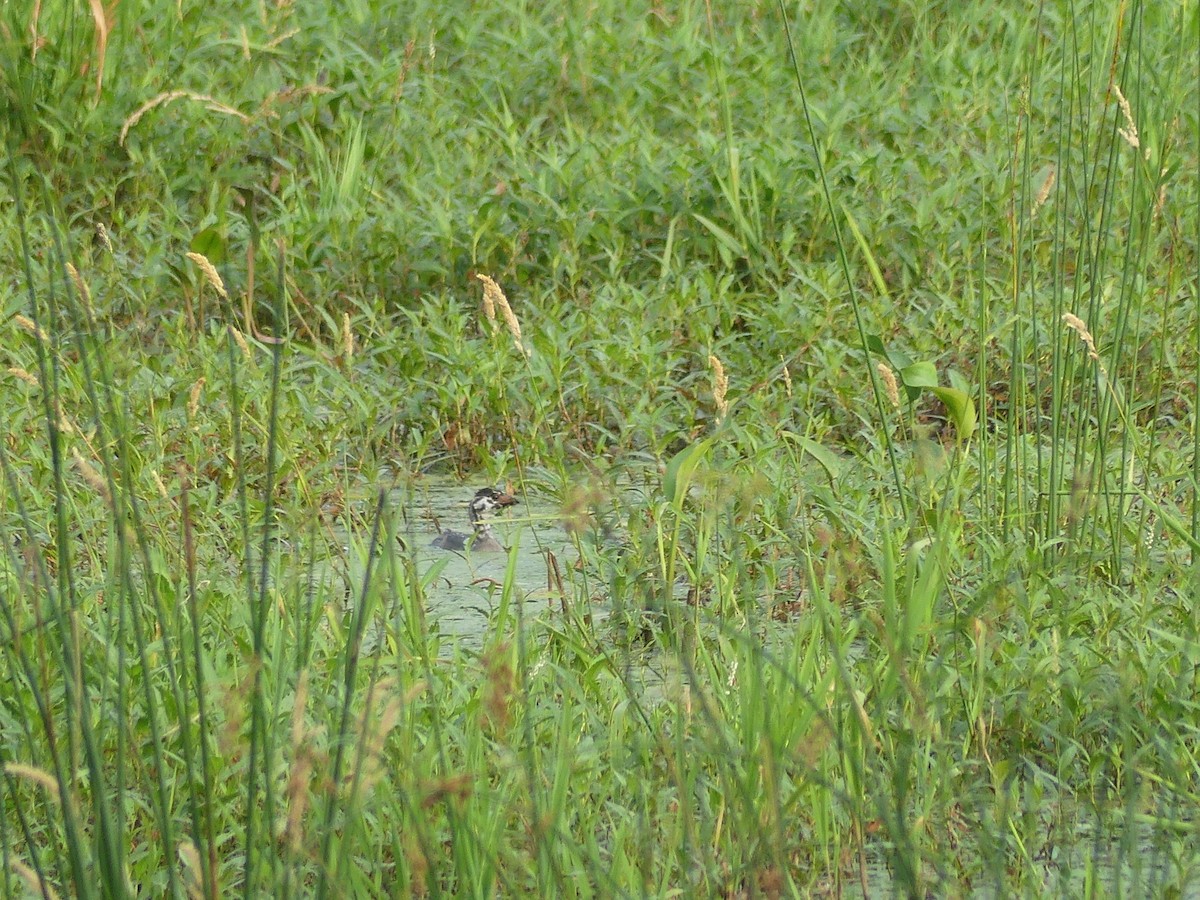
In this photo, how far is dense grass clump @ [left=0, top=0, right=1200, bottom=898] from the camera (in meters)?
1.46

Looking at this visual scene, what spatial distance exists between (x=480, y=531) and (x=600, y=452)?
32 centimetres

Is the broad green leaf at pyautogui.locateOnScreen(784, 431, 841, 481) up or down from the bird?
up

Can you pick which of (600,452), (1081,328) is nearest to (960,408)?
(1081,328)

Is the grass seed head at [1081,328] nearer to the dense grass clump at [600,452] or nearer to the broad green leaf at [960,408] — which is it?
the dense grass clump at [600,452]

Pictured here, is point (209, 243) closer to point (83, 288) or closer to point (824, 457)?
point (824, 457)

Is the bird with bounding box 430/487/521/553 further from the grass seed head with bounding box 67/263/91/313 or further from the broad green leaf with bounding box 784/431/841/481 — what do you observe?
the grass seed head with bounding box 67/263/91/313

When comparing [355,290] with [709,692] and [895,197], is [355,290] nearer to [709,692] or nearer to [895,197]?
[895,197]

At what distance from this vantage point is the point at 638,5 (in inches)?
191

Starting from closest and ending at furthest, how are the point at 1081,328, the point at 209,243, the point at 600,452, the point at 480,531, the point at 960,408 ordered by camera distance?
the point at 1081,328
the point at 960,408
the point at 480,531
the point at 600,452
the point at 209,243

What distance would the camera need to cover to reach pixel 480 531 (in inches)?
103

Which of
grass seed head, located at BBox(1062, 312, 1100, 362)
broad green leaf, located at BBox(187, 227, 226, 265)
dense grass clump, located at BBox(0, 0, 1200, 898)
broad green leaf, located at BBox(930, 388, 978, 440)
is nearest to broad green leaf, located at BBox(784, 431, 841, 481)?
dense grass clump, located at BBox(0, 0, 1200, 898)

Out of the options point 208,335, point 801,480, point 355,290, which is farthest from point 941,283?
point 208,335

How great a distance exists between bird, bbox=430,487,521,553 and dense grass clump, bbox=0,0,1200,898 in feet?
0.14

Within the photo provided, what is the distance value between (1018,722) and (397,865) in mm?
762
